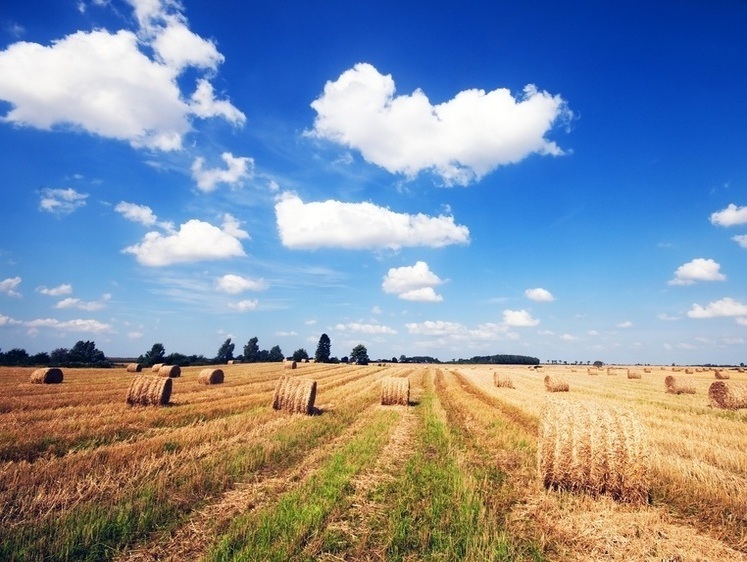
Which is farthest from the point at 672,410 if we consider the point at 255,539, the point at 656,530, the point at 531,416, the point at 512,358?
the point at 512,358

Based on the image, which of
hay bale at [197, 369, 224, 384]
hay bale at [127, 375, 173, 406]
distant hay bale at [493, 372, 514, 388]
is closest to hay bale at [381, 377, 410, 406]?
hay bale at [127, 375, 173, 406]

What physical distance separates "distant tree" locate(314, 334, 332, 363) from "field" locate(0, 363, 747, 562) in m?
99.7

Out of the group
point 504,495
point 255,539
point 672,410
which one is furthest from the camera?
point 672,410

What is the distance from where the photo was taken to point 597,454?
7.51 metres

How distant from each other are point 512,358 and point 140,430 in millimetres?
150393

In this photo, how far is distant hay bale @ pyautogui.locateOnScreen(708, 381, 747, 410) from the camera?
16875 mm

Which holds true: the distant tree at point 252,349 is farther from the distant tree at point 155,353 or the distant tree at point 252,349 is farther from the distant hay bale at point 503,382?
the distant hay bale at point 503,382

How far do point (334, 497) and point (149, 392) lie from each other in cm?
1221

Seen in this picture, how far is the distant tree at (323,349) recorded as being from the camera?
110250 mm

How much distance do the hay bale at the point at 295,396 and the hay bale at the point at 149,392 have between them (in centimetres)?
434

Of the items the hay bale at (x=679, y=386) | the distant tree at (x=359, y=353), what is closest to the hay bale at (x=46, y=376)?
the hay bale at (x=679, y=386)

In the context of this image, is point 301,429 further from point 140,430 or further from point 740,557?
point 740,557

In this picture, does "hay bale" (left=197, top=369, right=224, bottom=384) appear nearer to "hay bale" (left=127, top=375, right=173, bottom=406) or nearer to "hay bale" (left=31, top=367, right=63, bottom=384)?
"hay bale" (left=31, top=367, right=63, bottom=384)

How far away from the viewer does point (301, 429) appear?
1152cm
